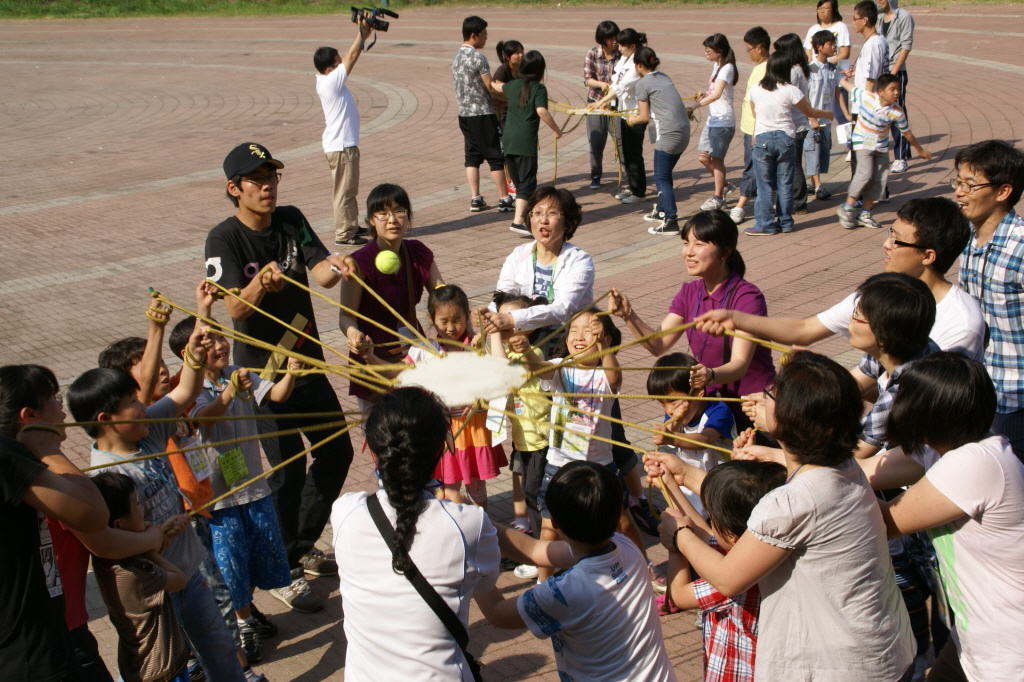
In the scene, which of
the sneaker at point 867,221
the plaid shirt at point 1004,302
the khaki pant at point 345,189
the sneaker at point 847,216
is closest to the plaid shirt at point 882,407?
the plaid shirt at point 1004,302

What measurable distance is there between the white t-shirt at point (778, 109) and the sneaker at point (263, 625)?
7649mm

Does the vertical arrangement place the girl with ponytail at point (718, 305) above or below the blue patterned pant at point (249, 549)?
above

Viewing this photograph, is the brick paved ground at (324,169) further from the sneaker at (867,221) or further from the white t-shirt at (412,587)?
the white t-shirt at (412,587)

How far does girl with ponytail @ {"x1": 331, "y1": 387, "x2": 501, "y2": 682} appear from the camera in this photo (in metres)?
2.50

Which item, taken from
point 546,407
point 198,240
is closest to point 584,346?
point 546,407

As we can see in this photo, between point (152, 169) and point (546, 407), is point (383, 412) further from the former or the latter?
point (152, 169)

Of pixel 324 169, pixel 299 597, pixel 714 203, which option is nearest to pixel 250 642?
pixel 299 597

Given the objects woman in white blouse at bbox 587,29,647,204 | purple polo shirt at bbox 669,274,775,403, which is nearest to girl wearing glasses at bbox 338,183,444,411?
purple polo shirt at bbox 669,274,775,403

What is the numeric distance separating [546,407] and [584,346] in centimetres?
40

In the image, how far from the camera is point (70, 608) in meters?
3.20

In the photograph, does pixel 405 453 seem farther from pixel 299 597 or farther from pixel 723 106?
pixel 723 106

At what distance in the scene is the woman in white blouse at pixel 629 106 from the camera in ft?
→ 37.8

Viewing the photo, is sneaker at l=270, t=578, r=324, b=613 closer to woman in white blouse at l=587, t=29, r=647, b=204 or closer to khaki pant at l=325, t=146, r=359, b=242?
khaki pant at l=325, t=146, r=359, b=242

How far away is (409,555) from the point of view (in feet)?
8.16
